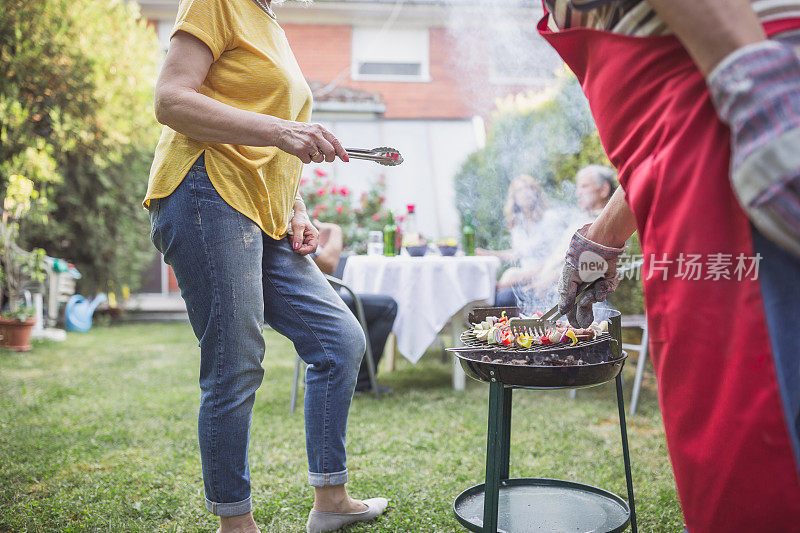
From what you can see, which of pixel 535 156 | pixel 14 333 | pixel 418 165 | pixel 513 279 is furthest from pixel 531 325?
pixel 418 165

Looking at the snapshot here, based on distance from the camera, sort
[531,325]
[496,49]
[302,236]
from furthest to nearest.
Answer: [496,49], [302,236], [531,325]

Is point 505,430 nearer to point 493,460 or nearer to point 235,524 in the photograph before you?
point 493,460

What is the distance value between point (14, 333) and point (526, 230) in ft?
16.2

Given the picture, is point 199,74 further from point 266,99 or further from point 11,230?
point 11,230

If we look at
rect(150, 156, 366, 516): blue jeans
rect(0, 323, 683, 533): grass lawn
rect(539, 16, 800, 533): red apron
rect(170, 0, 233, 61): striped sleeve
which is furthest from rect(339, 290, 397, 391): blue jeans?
rect(539, 16, 800, 533): red apron

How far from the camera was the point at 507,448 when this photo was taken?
A: 7.13 feet

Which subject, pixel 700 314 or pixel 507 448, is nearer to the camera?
pixel 700 314

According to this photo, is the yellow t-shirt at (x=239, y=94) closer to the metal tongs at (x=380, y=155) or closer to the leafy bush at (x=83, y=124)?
the metal tongs at (x=380, y=155)

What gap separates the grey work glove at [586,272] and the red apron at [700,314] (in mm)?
372

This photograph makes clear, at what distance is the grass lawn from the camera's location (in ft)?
7.61

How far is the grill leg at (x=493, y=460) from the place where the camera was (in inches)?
62.0

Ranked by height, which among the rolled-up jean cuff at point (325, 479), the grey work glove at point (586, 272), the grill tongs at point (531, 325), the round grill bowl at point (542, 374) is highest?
the grey work glove at point (586, 272)

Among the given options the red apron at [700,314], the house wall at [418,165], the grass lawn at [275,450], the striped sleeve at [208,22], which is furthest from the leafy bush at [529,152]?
the red apron at [700,314]

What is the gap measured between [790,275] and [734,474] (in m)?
0.27
